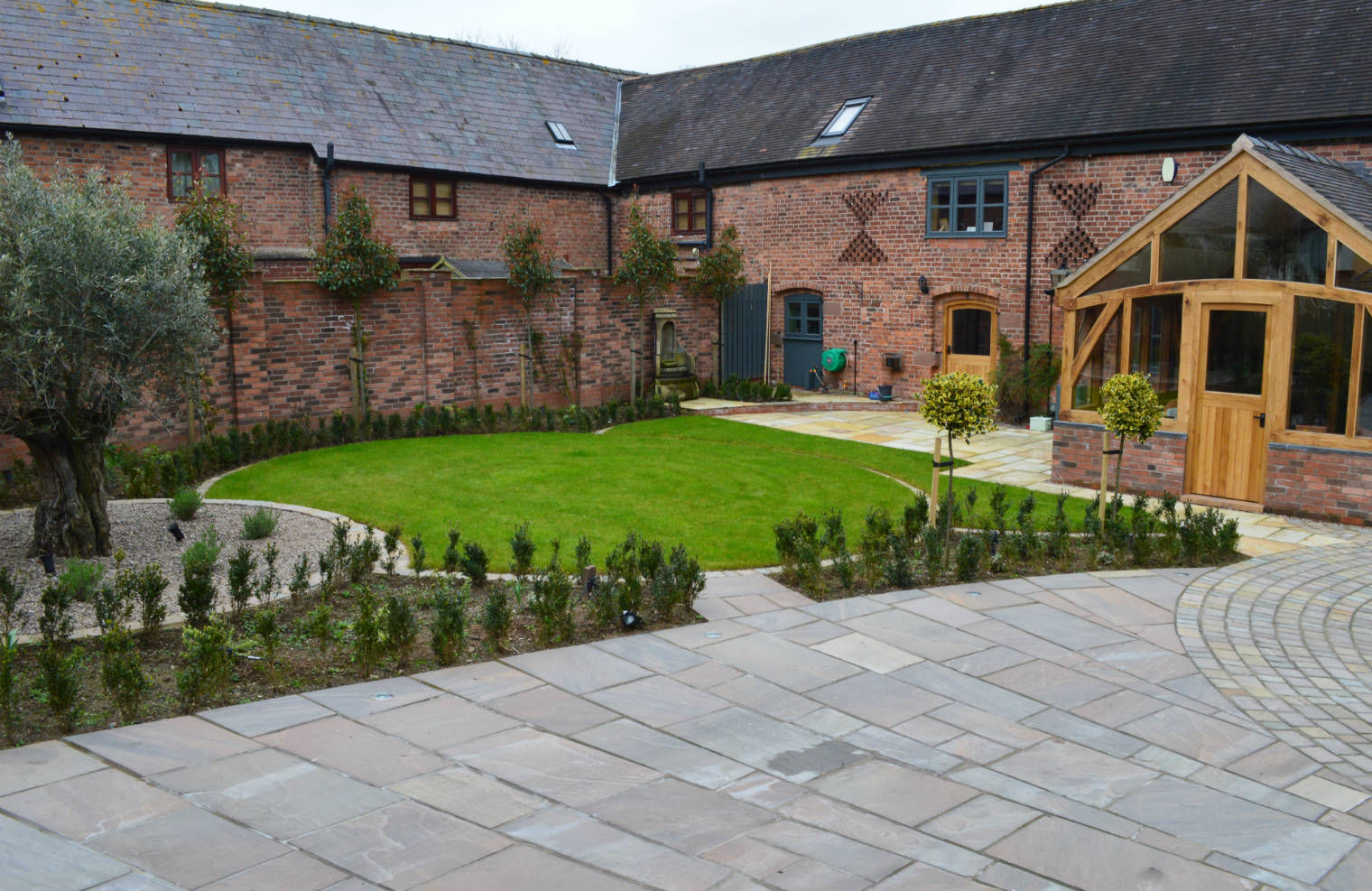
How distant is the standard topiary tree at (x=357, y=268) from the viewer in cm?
1622

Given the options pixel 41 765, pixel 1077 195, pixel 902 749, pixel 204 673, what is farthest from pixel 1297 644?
pixel 1077 195

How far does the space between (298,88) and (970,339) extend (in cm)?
1401

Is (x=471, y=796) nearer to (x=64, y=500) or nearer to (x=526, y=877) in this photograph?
(x=526, y=877)

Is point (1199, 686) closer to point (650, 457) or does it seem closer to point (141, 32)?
point (650, 457)

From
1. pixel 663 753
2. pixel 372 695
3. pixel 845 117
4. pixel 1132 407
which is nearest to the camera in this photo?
pixel 663 753

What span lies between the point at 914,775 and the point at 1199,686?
2.49 m

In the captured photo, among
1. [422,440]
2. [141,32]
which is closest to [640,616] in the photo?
[422,440]

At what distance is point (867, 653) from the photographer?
742 centimetres

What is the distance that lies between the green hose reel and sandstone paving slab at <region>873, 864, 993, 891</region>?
57.8ft

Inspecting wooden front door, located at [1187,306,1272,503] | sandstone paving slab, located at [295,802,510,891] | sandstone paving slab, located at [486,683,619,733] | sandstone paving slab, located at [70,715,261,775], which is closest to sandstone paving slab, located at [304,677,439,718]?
sandstone paving slab, located at [486,683,619,733]

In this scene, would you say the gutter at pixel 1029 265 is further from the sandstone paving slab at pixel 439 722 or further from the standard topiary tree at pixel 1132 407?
the sandstone paving slab at pixel 439 722

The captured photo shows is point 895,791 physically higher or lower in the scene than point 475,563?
lower

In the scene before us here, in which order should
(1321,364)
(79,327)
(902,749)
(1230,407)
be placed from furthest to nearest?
(1230,407) → (1321,364) → (79,327) → (902,749)

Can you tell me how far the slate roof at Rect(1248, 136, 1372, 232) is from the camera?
1142cm
